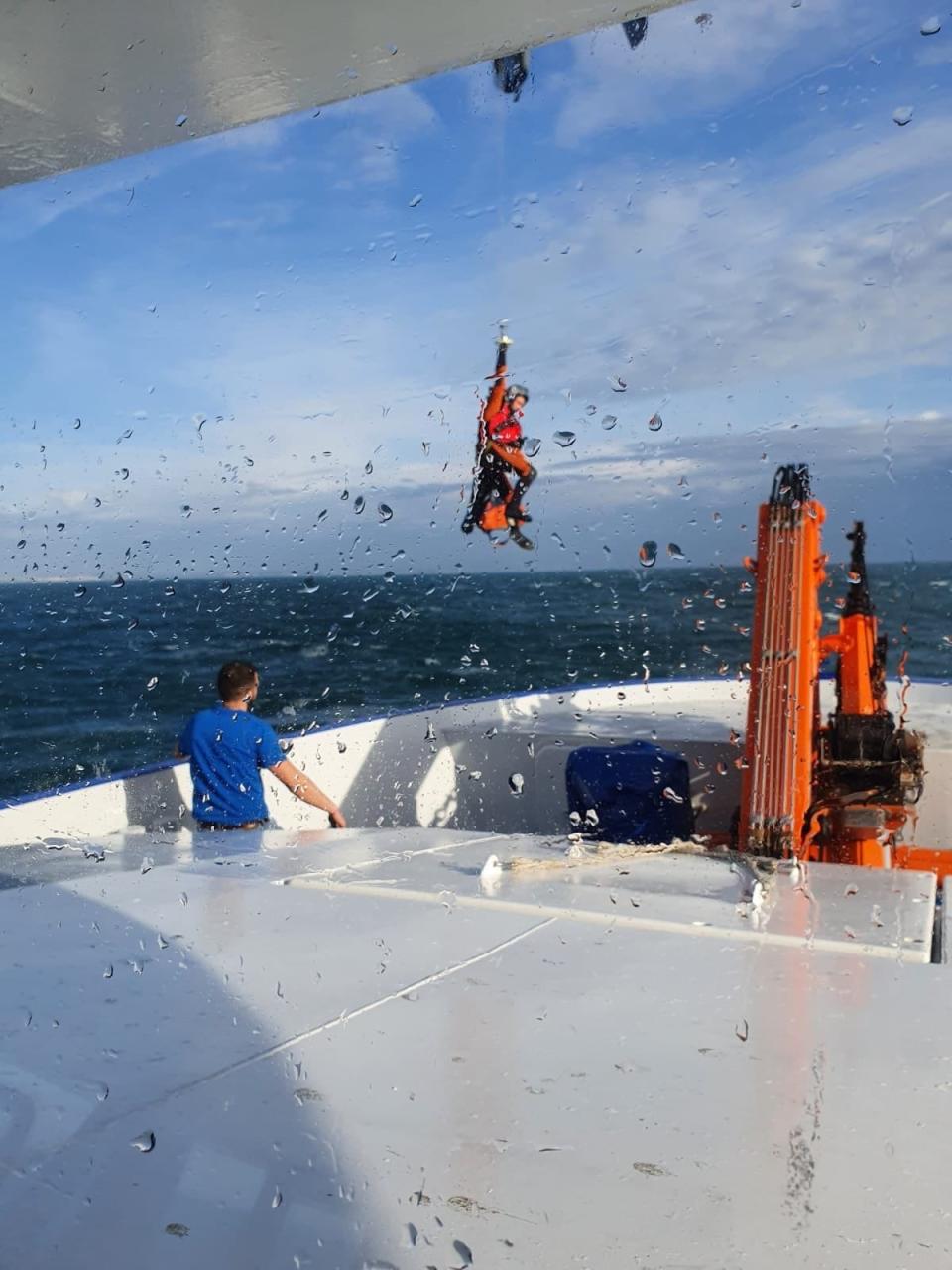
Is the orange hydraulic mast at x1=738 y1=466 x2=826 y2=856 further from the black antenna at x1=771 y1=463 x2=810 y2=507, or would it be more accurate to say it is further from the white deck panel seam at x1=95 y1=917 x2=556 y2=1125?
the white deck panel seam at x1=95 y1=917 x2=556 y2=1125

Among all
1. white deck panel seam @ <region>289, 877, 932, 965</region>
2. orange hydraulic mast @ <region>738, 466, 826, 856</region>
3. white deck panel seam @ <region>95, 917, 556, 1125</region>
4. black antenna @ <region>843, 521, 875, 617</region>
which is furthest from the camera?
black antenna @ <region>843, 521, 875, 617</region>

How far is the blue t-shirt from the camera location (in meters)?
3.96

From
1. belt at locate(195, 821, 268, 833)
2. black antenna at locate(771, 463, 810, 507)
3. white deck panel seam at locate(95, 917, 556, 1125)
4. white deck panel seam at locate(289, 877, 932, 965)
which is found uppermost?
black antenna at locate(771, 463, 810, 507)

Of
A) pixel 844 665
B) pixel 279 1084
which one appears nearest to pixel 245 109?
pixel 279 1084

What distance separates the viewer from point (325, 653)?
57.7 feet

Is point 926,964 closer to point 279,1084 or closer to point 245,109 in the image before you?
point 279,1084

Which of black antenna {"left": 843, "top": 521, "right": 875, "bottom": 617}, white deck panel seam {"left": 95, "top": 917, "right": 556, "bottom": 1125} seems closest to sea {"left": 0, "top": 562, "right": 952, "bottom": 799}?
black antenna {"left": 843, "top": 521, "right": 875, "bottom": 617}

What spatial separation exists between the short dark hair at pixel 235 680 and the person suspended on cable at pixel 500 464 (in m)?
1.34

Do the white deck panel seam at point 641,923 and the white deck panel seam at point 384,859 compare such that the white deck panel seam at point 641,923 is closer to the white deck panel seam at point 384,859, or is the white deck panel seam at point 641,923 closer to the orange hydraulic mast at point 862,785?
the white deck panel seam at point 384,859

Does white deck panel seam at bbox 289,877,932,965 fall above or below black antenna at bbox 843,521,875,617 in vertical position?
below

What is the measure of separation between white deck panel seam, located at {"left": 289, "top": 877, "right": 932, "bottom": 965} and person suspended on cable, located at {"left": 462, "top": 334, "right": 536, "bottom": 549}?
0.93 metres

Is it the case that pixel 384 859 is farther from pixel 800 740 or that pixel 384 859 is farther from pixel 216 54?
pixel 216 54

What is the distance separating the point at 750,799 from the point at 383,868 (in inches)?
60.9

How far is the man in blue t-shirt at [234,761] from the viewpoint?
3957 millimetres
